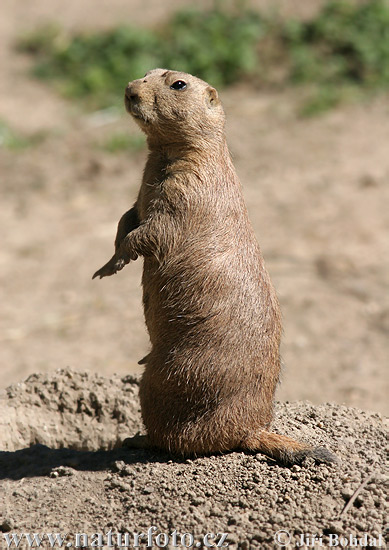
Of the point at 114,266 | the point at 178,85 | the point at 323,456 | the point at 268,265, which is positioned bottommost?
the point at 323,456

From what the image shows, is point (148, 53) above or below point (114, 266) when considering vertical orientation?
above

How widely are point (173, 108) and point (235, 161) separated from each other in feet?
19.7

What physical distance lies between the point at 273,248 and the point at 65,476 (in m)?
4.99

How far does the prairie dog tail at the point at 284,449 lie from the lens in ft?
13.4

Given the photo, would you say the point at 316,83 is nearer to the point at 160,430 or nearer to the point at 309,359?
the point at 309,359

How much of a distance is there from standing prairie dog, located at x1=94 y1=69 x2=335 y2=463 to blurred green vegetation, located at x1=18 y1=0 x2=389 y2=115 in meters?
8.23

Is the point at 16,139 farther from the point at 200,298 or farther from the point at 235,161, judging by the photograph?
the point at 200,298

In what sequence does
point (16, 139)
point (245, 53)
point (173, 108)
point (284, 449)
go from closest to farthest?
→ 1. point (284, 449)
2. point (173, 108)
3. point (16, 139)
4. point (245, 53)

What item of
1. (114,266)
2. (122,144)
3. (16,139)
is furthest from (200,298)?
(16,139)

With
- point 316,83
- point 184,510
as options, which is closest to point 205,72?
point 316,83

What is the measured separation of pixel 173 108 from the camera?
431 cm

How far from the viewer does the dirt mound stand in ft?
12.3

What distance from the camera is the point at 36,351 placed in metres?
7.49

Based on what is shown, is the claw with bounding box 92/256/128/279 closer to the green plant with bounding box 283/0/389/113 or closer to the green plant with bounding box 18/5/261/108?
the green plant with bounding box 18/5/261/108
